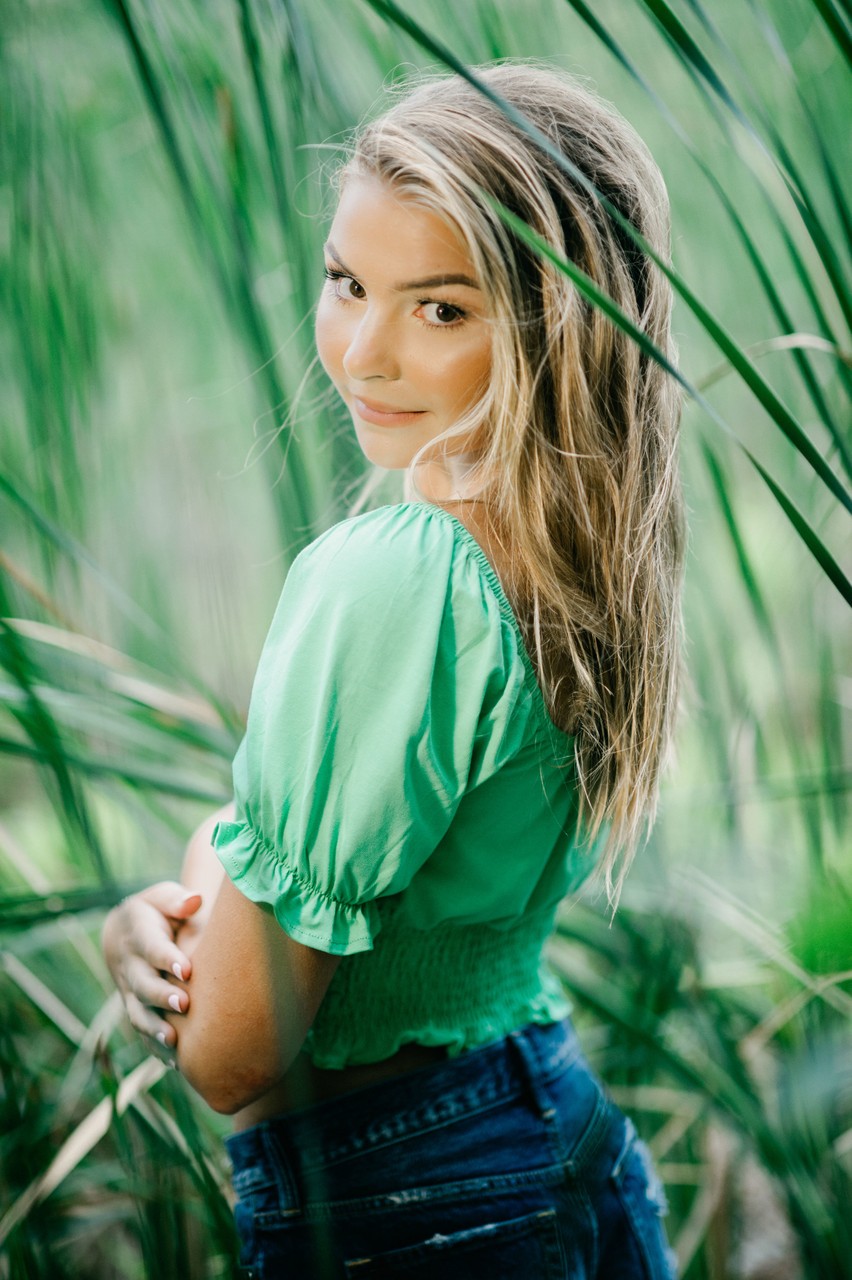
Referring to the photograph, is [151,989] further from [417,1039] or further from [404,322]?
[404,322]

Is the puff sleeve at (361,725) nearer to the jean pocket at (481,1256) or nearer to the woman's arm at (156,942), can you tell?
the woman's arm at (156,942)

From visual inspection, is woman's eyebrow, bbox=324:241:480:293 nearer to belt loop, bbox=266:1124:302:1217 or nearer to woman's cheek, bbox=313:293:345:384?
woman's cheek, bbox=313:293:345:384

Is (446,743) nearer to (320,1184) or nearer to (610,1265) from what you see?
(320,1184)

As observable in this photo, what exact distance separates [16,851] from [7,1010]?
0.14 metres

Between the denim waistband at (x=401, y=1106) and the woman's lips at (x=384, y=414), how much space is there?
1.02ft

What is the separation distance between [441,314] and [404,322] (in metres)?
0.02

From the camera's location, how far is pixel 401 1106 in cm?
51

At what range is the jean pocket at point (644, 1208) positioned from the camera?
22.7 inches

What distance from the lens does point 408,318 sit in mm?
473

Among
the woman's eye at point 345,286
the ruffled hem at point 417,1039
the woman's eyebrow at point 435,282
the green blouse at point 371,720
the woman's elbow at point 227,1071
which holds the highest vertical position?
the woman's eye at point 345,286

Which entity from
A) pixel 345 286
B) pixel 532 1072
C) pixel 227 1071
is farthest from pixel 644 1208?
pixel 345 286

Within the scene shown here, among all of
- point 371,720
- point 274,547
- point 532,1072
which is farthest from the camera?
point 274,547

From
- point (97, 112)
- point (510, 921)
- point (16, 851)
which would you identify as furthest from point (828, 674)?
point (97, 112)

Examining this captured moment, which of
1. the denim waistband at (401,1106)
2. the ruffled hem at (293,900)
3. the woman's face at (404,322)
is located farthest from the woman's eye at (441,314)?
the denim waistband at (401,1106)
